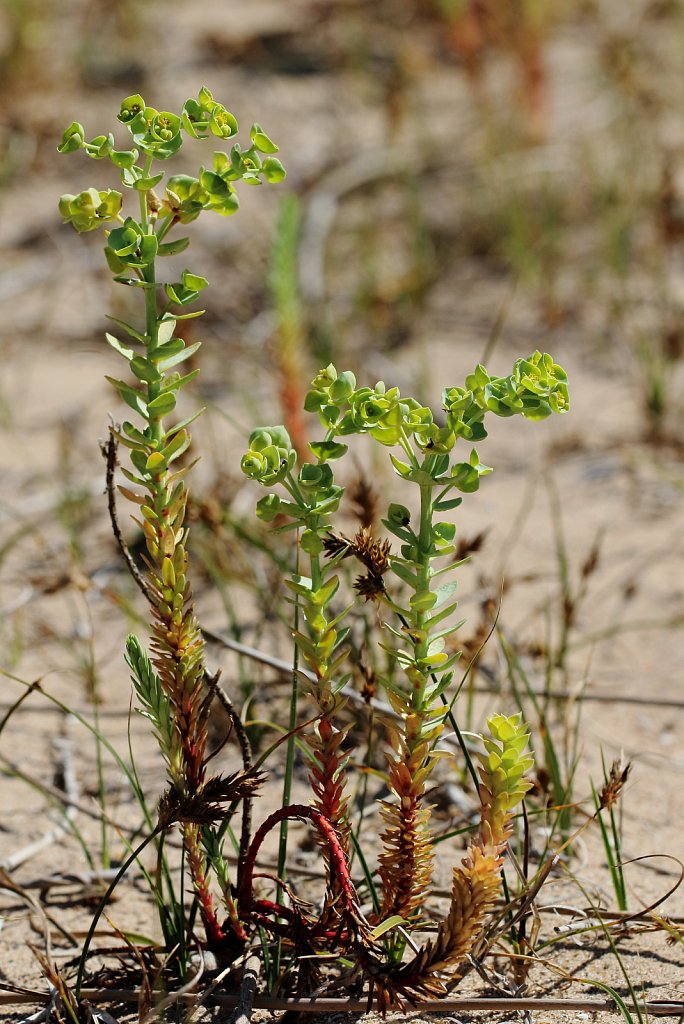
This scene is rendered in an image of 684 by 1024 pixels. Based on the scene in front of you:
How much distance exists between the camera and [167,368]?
134cm

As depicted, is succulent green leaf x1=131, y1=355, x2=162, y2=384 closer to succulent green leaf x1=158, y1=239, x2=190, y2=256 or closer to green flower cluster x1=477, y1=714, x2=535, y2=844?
succulent green leaf x1=158, y1=239, x2=190, y2=256

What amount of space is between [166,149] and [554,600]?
5.76 ft

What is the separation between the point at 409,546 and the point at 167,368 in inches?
13.9

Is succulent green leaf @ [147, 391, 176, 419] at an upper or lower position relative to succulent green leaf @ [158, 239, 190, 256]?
lower

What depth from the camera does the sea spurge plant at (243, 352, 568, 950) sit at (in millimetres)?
1248

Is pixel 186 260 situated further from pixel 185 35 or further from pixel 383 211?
pixel 185 35

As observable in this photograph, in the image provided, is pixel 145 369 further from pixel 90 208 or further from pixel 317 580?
pixel 317 580

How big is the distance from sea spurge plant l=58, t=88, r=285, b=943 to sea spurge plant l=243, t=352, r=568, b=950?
0.09 meters

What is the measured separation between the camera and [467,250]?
455cm

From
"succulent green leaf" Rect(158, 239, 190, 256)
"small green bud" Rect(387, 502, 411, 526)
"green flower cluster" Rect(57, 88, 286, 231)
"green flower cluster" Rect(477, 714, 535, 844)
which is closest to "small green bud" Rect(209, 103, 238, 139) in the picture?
"green flower cluster" Rect(57, 88, 286, 231)

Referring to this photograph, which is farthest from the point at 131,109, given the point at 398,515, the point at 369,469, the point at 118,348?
the point at 369,469

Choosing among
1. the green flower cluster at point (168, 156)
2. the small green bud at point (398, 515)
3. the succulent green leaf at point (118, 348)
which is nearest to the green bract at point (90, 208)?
the green flower cluster at point (168, 156)

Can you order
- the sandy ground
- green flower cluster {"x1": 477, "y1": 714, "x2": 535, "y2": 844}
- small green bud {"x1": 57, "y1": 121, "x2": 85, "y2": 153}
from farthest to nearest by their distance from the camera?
the sandy ground, green flower cluster {"x1": 477, "y1": 714, "x2": 535, "y2": 844}, small green bud {"x1": 57, "y1": 121, "x2": 85, "y2": 153}

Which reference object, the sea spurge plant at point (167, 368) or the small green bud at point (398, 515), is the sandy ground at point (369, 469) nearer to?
the sea spurge plant at point (167, 368)
